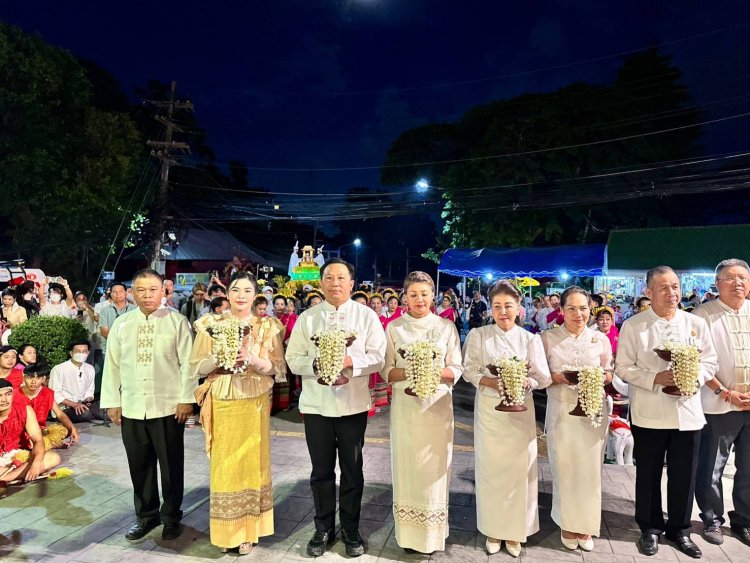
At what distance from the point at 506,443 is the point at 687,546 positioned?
1.63 m

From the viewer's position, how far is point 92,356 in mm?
8539

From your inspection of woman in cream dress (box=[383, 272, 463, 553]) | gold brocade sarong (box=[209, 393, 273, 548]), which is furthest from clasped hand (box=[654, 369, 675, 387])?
gold brocade sarong (box=[209, 393, 273, 548])

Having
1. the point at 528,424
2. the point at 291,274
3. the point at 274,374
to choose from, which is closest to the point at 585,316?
the point at 528,424

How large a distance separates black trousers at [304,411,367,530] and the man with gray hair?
116 inches

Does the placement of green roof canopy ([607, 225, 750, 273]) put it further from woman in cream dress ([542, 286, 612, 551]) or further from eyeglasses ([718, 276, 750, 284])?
woman in cream dress ([542, 286, 612, 551])

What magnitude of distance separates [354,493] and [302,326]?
135cm

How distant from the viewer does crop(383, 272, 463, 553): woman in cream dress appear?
12.3ft

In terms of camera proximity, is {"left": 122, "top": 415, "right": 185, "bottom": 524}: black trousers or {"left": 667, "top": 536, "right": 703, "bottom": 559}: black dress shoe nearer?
{"left": 667, "top": 536, "right": 703, "bottom": 559}: black dress shoe

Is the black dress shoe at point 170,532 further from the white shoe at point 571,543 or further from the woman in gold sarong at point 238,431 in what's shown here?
the white shoe at point 571,543

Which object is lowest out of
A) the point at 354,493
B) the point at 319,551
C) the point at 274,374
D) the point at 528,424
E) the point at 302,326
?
the point at 319,551

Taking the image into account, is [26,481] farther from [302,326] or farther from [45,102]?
[45,102]

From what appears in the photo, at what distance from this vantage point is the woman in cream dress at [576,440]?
3.83 m

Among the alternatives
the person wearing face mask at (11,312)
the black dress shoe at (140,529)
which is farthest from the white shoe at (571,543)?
the person wearing face mask at (11,312)

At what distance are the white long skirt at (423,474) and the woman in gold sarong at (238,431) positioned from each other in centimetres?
107
